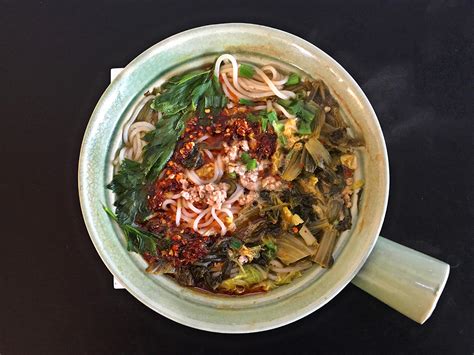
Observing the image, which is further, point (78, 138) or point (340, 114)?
point (78, 138)

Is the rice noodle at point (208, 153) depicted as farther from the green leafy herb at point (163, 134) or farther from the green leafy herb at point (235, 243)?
the green leafy herb at point (235, 243)

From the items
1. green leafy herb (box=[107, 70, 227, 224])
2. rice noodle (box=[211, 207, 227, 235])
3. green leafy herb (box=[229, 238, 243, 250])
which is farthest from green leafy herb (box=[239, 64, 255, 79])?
green leafy herb (box=[229, 238, 243, 250])

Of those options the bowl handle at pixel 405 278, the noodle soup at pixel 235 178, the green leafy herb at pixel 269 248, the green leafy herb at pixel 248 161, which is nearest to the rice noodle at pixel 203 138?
the noodle soup at pixel 235 178

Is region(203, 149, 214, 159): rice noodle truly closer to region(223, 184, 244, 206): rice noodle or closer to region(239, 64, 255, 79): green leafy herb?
region(223, 184, 244, 206): rice noodle

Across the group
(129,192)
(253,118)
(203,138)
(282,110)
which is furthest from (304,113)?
(129,192)
